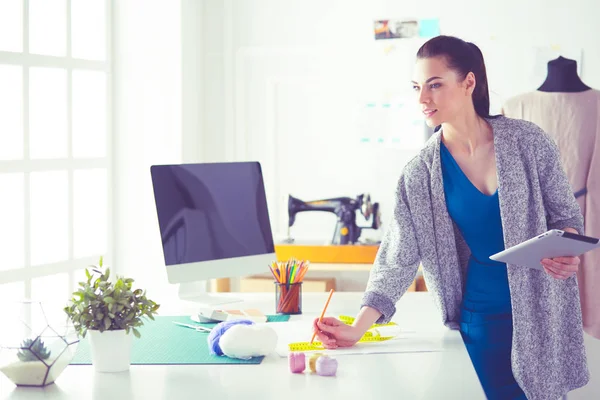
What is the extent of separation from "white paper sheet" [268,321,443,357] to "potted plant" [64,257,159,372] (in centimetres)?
35

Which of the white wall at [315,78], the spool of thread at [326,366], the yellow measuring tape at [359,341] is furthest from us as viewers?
the white wall at [315,78]

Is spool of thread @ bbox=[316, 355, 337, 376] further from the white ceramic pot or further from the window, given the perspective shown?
the window

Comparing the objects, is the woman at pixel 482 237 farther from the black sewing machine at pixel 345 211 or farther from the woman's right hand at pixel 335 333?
the black sewing machine at pixel 345 211

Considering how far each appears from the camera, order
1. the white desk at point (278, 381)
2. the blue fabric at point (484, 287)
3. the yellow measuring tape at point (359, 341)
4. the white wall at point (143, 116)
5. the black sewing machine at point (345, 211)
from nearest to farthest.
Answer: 1. the white desk at point (278, 381)
2. the yellow measuring tape at point (359, 341)
3. the blue fabric at point (484, 287)
4. the black sewing machine at point (345, 211)
5. the white wall at point (143, 116)

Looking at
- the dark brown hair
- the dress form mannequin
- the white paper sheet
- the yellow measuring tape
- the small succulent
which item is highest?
the dress form mannequin

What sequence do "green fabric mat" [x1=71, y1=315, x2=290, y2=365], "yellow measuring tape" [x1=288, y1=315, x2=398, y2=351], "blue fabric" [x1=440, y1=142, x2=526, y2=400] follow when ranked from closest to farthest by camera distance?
"green fabric mat" [x1=71, y1=315, x2=290, y2=365], "yellow measuring tape" [x1=288, y1=315, x2=398, y2=351], "blue fabric" [x1=440, y1=142, x2=526, y2=400]

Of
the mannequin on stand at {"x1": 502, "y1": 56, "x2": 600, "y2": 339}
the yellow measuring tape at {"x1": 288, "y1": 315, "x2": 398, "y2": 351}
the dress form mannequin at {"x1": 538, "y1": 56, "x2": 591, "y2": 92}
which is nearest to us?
the yellow measuring tape at {"x1": 288, "y1": 315, "x2": 398, "y2": 351}

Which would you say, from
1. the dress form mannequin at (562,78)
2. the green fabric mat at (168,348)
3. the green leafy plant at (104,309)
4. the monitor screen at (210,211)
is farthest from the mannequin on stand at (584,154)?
the green leafy plant at (104,309)

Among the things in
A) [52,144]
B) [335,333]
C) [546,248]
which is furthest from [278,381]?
[52,144]

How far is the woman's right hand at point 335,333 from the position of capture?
1954 mm

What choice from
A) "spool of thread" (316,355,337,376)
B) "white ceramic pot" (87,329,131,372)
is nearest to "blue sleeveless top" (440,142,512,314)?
"spool of thread" (316,355,337,376)

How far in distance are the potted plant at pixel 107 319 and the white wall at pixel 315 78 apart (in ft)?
7.56

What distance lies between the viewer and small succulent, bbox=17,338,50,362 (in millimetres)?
1633

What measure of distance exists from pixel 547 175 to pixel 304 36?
7.66 feet
